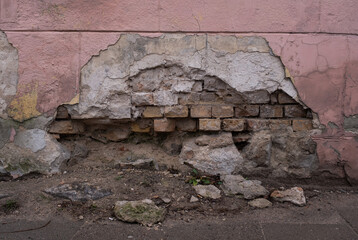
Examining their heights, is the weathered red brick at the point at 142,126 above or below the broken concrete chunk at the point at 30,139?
above

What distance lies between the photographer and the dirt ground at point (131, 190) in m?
2.32

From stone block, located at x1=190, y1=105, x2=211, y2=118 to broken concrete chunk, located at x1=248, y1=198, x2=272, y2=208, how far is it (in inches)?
32.5

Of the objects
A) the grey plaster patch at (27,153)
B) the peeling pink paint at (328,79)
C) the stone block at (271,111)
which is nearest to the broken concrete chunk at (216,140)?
the stone block at (271,111)

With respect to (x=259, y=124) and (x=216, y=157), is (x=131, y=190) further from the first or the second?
(x=259, y=124)

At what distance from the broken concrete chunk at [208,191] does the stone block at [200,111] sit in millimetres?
622

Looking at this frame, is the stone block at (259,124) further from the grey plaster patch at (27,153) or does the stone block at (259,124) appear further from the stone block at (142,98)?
the grey plaster patch at (27,153)

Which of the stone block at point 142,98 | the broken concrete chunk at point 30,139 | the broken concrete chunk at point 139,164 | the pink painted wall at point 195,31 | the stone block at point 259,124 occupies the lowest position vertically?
the broken concrete chunk at point 139,164

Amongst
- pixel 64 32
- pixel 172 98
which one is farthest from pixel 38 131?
pixel 172 98

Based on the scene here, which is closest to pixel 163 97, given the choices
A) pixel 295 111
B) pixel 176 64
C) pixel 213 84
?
pixel 176 64

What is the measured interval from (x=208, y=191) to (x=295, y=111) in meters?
1.08

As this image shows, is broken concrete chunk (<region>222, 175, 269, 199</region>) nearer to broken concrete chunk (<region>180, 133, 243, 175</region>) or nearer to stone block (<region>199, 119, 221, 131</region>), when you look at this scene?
broken concrete chunk (<region>180, 133, 243, 175</region>)

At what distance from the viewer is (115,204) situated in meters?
2.31

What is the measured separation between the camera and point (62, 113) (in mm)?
2779

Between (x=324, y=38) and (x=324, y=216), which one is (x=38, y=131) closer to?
(x=324, y=216)
